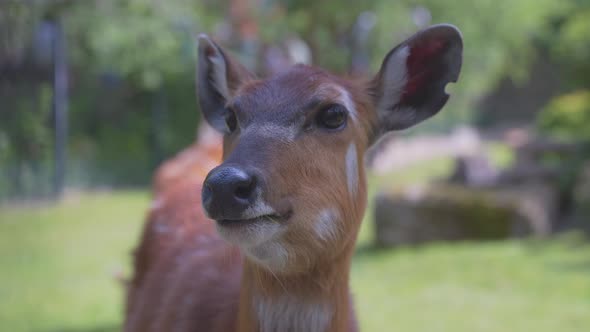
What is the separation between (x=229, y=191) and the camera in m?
1.98

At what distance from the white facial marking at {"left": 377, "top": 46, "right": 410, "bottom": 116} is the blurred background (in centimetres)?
51

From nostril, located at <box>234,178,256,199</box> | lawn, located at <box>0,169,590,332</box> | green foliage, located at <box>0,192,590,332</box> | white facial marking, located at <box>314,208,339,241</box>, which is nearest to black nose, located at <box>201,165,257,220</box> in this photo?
nostril, located at <box>234,178,256,199</box>

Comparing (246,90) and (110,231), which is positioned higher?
(246,90)

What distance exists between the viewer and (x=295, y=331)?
2.38m

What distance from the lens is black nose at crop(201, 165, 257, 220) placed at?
6.51 ft

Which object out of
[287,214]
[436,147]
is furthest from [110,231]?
[436,147]

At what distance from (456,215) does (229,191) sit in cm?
800

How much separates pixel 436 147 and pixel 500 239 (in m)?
14.0

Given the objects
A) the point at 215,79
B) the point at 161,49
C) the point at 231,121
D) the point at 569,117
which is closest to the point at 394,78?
the point at 231,121

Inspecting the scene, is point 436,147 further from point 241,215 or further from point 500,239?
point 241,215

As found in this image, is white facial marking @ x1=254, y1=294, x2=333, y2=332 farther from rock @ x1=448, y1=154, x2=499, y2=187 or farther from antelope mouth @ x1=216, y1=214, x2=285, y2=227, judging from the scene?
rock @ x1=448, y1=154, x2=499, y2=187

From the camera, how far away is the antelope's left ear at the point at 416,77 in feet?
8.65

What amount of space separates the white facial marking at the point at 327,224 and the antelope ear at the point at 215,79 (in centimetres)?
76

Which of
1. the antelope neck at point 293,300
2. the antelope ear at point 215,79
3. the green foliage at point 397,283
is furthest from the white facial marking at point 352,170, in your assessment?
the green foliage at point 397,283
